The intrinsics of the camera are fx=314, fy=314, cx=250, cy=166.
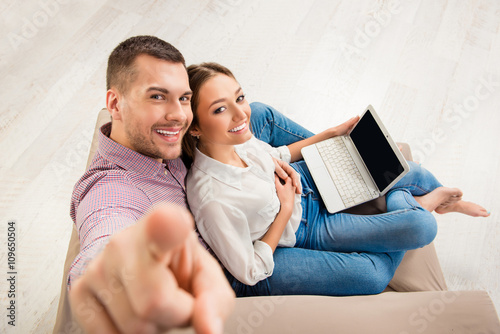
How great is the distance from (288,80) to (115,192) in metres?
1.66

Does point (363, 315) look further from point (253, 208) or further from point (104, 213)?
point (104, 213)

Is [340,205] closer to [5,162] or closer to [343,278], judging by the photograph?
[343,278]

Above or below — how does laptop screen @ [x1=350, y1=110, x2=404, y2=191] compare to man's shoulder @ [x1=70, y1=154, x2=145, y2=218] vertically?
above

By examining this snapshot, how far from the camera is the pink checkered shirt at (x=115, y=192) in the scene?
73cm

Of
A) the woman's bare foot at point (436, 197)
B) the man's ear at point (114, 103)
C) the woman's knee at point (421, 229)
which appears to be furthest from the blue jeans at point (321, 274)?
the man's ear at point (114, 103)

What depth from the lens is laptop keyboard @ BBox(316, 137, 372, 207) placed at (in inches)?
51.9

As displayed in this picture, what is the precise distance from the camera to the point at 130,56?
98cm

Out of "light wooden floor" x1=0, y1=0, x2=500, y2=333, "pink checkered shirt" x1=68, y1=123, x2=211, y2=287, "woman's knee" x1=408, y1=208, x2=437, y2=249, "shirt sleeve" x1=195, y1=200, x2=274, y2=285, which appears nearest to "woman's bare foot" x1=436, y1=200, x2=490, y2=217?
"light wooden floor" x1=0, y1=0, x2=500, y2=333

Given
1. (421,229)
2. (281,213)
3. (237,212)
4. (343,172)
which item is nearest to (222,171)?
(237,212)

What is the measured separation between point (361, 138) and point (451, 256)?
35.0 inches

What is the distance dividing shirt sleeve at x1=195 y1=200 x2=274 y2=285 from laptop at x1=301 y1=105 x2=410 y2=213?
0.43 meters

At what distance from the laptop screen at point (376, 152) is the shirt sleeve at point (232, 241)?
592mm

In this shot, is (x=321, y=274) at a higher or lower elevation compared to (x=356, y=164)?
lower

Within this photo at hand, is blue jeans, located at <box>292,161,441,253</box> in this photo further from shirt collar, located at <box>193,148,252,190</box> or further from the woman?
shirt collar, located at <box>193,148,252,190</box>
